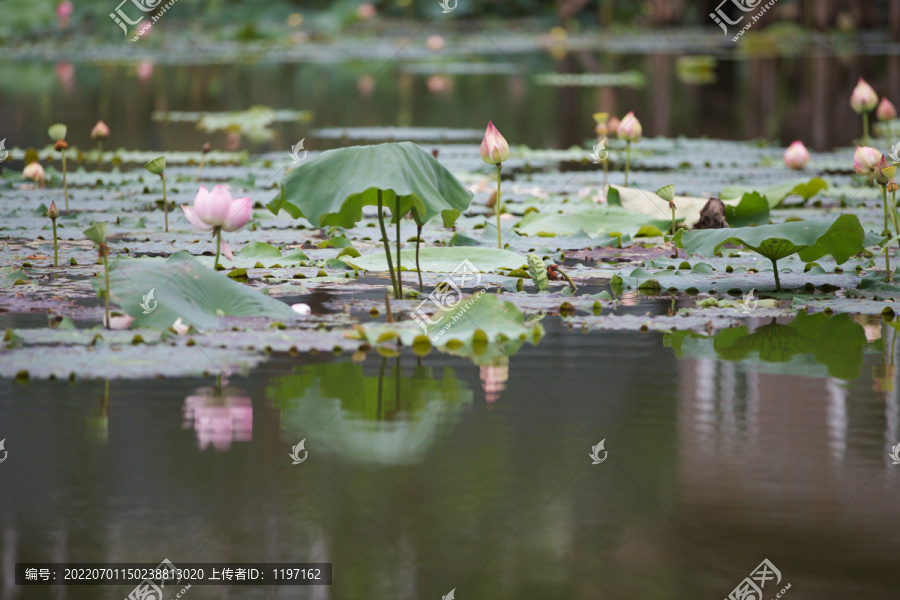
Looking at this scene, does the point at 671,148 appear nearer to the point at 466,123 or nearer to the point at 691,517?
the point at 466,123

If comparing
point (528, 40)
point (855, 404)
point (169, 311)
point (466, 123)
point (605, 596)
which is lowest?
point (605, 596)

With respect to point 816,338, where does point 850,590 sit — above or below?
below

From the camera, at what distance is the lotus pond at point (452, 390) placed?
68.1 inches

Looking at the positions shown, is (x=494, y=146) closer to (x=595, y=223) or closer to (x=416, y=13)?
(x=595, y=223)

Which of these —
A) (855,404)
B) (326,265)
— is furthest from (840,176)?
(855,404)

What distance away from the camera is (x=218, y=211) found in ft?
9.64

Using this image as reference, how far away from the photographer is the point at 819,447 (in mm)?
2127

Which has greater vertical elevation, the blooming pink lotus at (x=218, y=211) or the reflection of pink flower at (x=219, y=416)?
the blooming pink lotus at (x=218, y=211)

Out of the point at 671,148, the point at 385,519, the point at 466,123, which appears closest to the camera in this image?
the point at 385,519

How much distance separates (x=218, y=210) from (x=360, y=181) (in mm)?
433

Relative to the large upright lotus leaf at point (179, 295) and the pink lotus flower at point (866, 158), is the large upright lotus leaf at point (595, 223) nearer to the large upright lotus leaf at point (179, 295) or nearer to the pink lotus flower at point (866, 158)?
the pink lotus flower at point (866, 158)

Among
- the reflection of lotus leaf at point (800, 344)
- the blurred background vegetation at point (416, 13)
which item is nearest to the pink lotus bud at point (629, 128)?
the reflection of lotus leaf at point (800, 344)

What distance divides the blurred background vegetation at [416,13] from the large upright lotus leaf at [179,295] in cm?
1967

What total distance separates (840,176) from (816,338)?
3.57 meters
